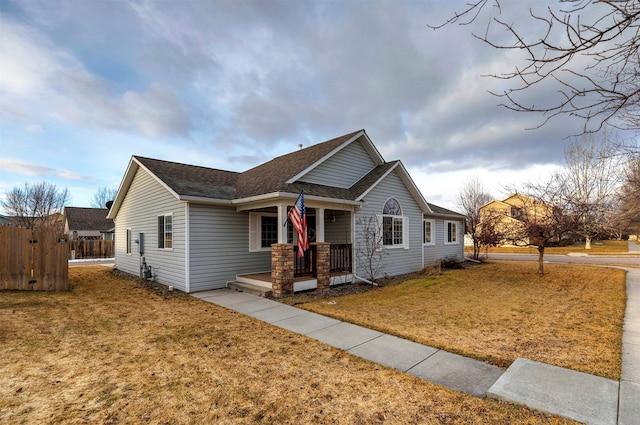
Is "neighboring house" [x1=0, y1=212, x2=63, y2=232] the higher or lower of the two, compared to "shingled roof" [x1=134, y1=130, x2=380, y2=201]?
lower

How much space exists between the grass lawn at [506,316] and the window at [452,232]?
246 inches

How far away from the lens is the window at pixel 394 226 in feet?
40.5

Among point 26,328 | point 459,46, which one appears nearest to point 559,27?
point 459,46

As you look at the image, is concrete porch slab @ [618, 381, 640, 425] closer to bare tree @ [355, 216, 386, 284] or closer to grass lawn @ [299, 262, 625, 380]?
grass lawn @ [299, 262, 625, 380]

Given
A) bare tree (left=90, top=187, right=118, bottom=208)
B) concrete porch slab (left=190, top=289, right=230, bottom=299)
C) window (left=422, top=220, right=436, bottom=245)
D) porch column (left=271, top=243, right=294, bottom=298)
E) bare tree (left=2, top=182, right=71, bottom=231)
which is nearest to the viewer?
porch column (left=271, top=243, right=294, bottom=298)

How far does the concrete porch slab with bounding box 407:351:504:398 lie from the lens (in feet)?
11.3

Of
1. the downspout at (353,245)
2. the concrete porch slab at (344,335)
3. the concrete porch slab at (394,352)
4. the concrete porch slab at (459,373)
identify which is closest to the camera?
the concrete porch slab at (459,373)

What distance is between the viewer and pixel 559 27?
94.1 inches

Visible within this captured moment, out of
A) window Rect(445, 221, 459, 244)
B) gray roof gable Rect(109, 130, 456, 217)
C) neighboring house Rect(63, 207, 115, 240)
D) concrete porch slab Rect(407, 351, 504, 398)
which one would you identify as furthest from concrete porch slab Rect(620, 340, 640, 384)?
neighboring house Rect(63, 207, 115, 240)

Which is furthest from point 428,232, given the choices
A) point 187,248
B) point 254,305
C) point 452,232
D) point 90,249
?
point 90,249

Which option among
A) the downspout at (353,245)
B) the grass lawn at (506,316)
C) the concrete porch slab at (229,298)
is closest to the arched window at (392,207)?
the downspout at (353,245)

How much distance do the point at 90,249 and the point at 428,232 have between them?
26.2 meters

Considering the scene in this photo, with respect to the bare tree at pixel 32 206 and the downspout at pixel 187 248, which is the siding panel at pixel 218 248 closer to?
the downspout at pixel 187 248

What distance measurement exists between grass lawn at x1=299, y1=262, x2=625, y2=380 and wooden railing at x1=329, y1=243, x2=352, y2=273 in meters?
1.57
